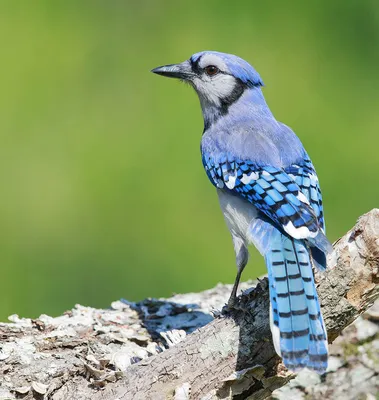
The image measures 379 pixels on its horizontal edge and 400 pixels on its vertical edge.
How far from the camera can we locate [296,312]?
274 cm

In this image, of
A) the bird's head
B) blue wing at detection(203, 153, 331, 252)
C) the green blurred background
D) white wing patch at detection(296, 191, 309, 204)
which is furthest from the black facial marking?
Result: the green blurred background

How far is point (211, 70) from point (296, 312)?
139cm

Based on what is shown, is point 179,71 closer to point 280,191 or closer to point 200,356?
point 280,191

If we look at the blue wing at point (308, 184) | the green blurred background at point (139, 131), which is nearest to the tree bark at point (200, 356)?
the blue wing at point (308, 184)

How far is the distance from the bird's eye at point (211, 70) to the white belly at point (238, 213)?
24.3 inches

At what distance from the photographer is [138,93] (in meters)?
5.95

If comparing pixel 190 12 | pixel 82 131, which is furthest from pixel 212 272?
pixel 190 12

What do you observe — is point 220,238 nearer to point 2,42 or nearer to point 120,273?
point 120,273

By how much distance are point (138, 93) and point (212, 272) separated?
1.45 meters

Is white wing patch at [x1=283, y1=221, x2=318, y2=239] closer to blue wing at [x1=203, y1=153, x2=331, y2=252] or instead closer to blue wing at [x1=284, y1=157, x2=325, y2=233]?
blue wing at [x1=203, y1=153, x2=331, y2=252]

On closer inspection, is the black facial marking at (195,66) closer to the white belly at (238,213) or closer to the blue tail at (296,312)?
the white belly at (238,213)

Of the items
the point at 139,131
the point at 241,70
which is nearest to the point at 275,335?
the point at 241,70

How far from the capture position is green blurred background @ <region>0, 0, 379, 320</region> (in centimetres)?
509

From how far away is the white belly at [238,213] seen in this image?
3246 millimetres
